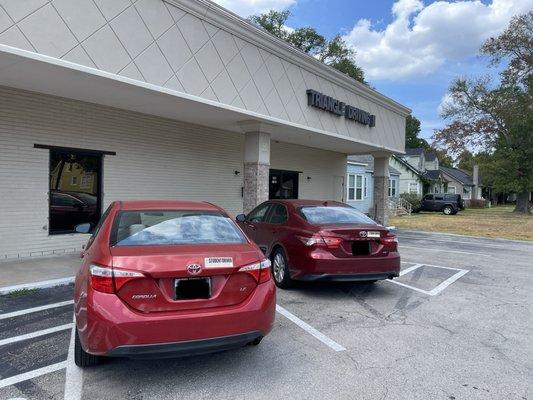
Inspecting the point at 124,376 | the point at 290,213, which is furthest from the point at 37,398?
the point at 290,213

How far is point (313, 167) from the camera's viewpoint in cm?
1900

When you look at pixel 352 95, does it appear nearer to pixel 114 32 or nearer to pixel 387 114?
pixel 387 114

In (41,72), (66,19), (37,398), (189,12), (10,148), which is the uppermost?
(189,12)

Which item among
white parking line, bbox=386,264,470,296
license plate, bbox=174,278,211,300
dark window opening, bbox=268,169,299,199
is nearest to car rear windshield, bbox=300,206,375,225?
white parking line, bbox=386,264,470,296

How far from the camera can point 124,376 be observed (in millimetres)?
3709

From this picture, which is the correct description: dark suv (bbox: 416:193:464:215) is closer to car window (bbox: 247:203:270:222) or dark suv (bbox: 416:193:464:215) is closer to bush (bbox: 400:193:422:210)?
bush (bbox: 400:193:422:210)

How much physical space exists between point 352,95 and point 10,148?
447 inches

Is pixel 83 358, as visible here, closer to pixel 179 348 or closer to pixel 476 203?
pixel 179 348

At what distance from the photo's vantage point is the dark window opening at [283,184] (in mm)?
17047

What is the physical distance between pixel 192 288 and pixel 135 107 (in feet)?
26.5

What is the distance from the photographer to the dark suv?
3697cm

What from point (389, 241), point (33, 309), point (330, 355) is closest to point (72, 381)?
point (330, 355)

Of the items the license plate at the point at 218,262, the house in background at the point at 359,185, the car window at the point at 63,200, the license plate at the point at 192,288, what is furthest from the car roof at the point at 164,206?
the house in background at the point at 359,185

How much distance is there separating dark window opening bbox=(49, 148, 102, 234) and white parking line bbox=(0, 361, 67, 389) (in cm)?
623
